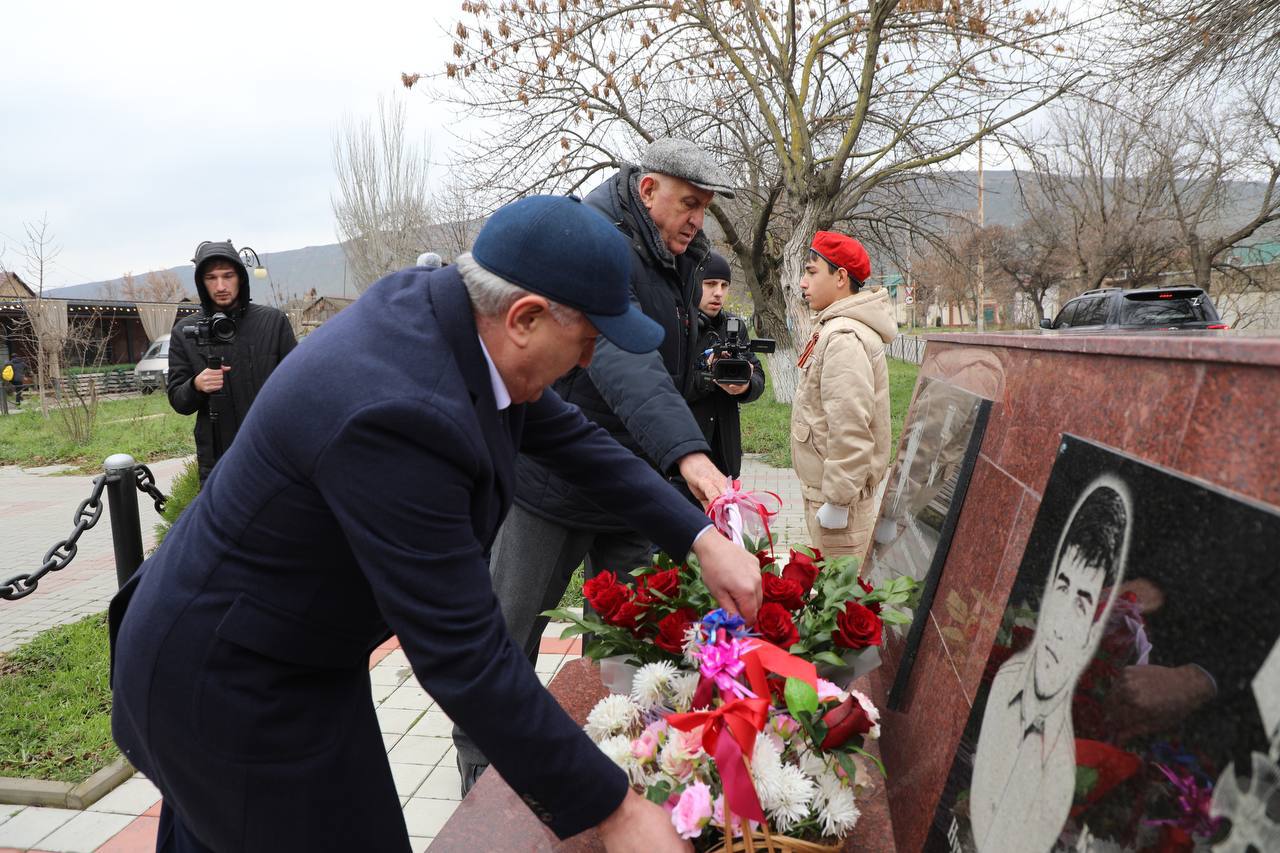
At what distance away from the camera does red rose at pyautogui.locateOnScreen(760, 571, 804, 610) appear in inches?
66.0

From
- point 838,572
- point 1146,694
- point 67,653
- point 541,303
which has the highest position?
point 541,303

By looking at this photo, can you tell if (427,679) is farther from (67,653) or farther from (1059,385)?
(67,653)

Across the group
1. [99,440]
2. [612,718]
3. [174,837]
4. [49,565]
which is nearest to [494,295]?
[612,718]

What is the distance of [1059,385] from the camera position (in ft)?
4.43

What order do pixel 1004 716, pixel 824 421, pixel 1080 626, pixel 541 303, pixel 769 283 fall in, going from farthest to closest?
pixel 769 283 < pixel 824 421 < pixel 541 303 < pixel 1004 716 < pixel 1080 626

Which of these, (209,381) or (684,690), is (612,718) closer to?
(684,690)

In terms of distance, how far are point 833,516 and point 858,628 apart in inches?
90.9

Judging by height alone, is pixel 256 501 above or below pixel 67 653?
above

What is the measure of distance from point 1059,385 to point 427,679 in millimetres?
1059

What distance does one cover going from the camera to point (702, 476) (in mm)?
2217

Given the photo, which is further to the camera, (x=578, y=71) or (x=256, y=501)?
(x=578, y=71)

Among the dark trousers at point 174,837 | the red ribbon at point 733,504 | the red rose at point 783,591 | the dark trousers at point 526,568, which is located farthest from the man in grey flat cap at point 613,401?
the dark trousers at point 174,837

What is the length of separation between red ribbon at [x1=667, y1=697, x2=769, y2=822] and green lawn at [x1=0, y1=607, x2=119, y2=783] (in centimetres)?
306

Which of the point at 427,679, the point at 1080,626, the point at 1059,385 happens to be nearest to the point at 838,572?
the point at 1059,385
